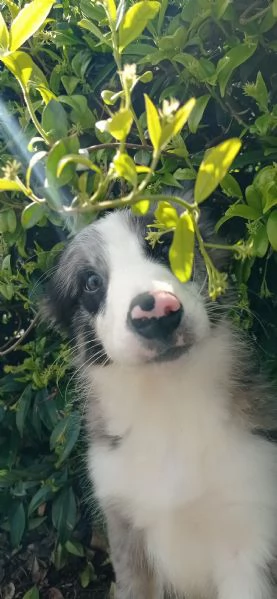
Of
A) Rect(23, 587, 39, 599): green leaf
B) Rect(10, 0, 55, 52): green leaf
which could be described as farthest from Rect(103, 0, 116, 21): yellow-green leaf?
→ Rect(23, 587, 39, 599): green leaf

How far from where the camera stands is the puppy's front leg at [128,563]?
2527mm

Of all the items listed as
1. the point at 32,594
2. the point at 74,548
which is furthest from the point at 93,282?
the point at 32,594

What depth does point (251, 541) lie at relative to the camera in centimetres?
229

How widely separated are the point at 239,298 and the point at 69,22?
106 cm

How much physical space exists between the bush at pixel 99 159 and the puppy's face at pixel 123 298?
125 mm

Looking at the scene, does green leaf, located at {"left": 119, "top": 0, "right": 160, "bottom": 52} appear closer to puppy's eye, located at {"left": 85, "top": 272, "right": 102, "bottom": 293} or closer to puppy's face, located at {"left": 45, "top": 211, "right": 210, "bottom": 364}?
puppy's face, located at {"left": 45, "top": 211, "right": 210, "bottom": 364}

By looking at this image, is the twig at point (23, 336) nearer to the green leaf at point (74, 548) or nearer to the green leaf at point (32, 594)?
the green leaf at point (74, 548)

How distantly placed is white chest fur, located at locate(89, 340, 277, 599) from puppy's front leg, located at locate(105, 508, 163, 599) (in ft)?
0.18

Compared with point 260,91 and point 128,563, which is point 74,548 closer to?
point 128,563

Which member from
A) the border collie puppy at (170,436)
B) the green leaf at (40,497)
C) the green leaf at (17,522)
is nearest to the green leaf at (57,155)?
the border collie puppy at (170,436)

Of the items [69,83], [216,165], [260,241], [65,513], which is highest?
[216,165]

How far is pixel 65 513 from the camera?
301 centimetres

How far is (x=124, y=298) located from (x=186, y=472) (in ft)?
2.15

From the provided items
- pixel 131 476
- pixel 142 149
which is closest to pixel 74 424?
pixel 131 476
